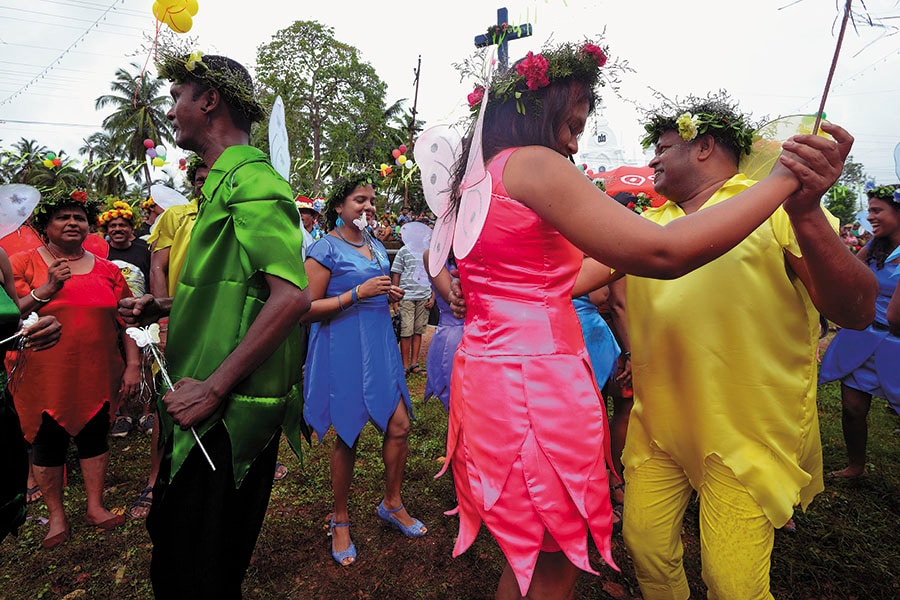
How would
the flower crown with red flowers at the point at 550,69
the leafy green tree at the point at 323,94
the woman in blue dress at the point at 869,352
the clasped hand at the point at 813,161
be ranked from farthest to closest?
the leafy green tree at the point at 323,94, the woman in blue dress at the point at 869,352, the flower crown with red flowers at the point at 550,69, the clasped hand at the point at 813,161

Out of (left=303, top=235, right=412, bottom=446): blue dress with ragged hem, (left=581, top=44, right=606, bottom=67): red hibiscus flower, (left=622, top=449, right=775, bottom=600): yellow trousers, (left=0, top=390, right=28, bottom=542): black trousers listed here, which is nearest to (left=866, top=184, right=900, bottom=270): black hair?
(left=622, top=449, right=775, bottom=600): yellow trousers

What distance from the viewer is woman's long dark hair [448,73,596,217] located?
1514 mm

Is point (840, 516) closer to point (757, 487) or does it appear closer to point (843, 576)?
point (843, 576)

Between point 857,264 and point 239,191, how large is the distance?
193 cm

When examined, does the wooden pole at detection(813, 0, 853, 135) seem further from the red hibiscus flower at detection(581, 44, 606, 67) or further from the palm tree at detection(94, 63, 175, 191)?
the palm tree at detection(94, 63, 175, 191)

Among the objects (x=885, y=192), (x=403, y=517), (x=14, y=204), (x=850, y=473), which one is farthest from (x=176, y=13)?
(x=850, y=473)

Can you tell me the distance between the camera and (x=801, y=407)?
68.9 inches

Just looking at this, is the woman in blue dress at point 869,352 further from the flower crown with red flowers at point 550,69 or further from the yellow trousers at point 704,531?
the flower crown with red flowers at point 550,69

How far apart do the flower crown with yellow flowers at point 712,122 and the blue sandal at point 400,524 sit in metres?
2.73

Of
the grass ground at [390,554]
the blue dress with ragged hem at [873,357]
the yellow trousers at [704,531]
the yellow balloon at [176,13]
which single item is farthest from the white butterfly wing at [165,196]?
→ the blue dress with ragged hem at [873,357]

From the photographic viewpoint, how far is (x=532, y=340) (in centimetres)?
146

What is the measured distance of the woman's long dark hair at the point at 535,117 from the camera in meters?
1.51

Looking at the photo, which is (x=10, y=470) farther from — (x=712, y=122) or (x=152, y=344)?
(x=712, y=122)

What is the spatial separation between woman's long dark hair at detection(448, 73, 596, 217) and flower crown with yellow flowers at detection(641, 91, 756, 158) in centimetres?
74
